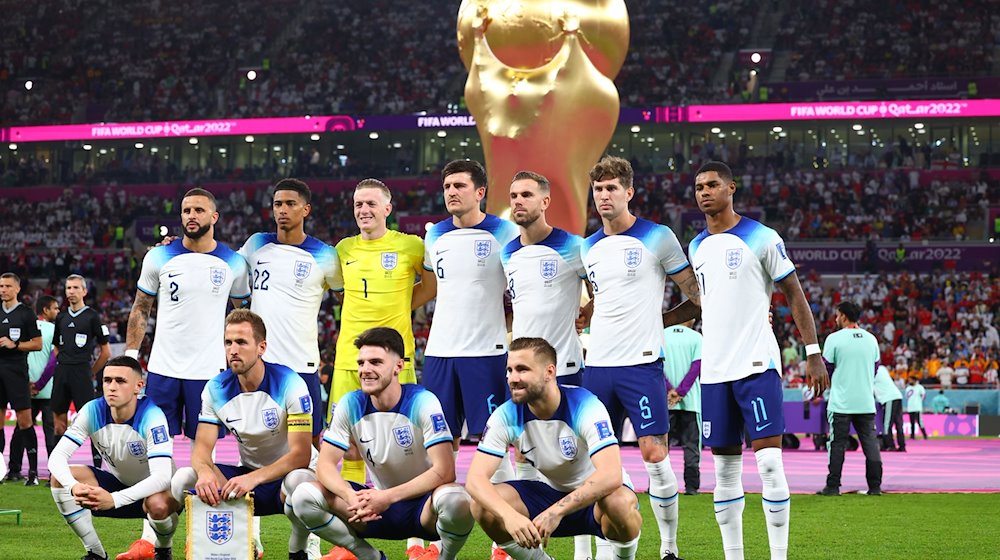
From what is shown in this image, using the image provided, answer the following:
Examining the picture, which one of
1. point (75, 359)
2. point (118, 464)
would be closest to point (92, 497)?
point (118, 464)

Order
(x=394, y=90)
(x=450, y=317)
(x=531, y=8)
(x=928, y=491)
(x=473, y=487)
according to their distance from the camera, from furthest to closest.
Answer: (x=394, y=90), (x=531, y=8), (x=928, y=491), (x=450, y=317), (x=473, y=487)

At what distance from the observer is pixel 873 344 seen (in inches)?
511

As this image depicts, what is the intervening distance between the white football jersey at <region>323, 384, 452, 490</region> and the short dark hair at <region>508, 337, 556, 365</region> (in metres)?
0.69

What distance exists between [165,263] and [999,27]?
4038cm

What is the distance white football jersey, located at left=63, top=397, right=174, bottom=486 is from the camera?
23.2ft

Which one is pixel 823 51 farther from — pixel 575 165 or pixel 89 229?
pixel 575 165

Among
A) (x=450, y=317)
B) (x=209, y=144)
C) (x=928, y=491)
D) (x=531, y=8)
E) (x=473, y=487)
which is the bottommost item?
(x=928, y=491)

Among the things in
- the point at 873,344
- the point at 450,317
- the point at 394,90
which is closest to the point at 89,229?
the point at 394,90

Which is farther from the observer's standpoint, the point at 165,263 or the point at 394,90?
the point at 394,90

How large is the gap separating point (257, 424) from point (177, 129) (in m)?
39.7

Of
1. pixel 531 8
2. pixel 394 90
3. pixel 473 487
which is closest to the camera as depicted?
pixel 473 487

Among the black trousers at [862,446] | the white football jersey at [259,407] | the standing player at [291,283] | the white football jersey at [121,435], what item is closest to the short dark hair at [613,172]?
the standing player at [291,283]

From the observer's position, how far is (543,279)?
24.4ft

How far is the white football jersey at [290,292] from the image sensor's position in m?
8.02
